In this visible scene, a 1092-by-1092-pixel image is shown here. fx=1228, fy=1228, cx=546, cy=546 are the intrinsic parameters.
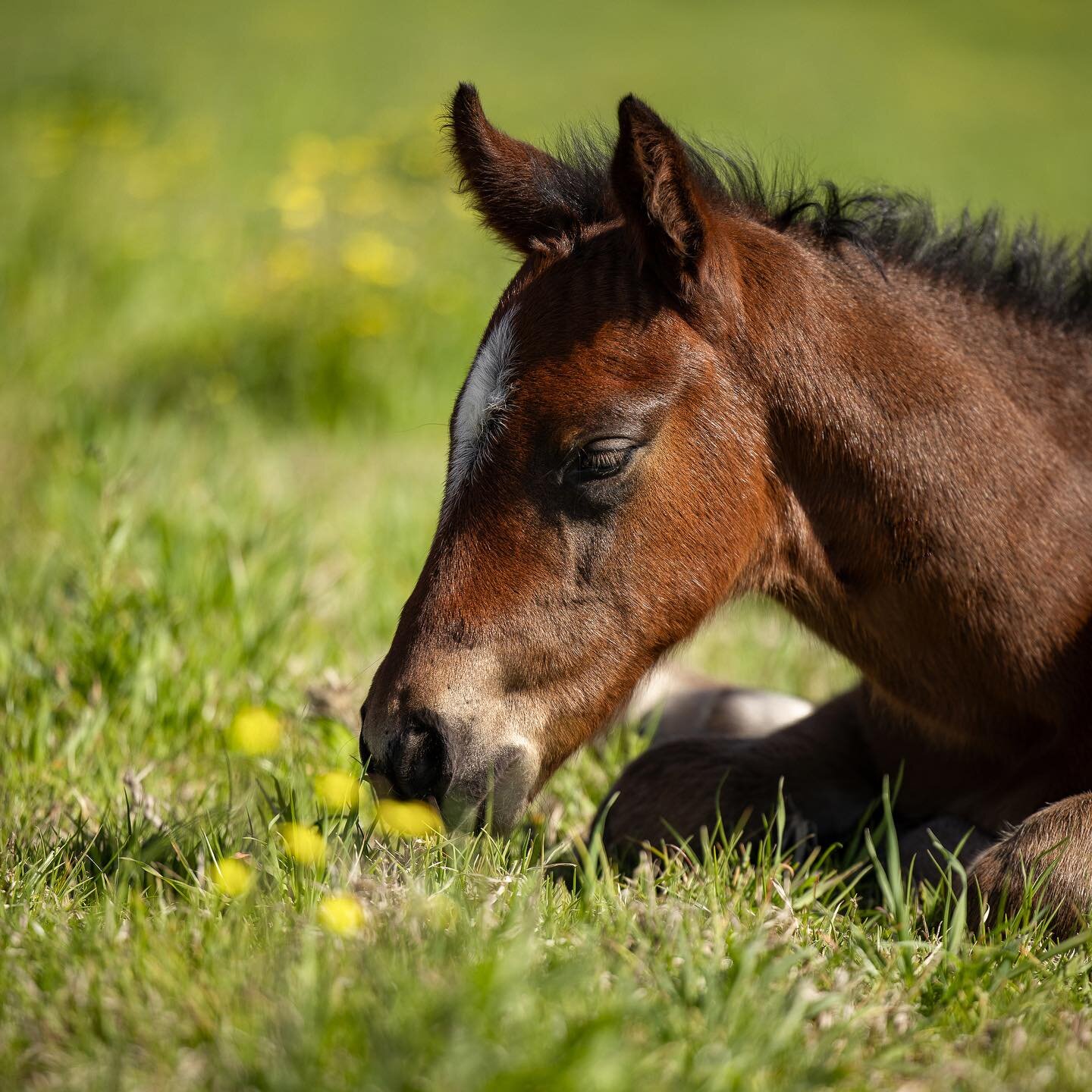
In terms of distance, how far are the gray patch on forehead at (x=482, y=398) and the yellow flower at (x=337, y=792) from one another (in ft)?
2.09

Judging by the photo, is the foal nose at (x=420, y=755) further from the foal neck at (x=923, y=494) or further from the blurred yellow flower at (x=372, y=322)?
the blurred yellow flower at (x=372, y=322)

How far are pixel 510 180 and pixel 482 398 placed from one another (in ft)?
2.04

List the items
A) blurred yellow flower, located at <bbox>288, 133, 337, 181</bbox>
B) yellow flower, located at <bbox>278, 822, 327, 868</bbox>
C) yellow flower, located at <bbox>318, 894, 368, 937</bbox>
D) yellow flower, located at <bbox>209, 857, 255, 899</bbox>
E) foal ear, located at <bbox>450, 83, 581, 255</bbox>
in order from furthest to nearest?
blurred yellow flower, located at <bbox>288, 133, 337, 181</bbox>, foal ear, located at <bbox>450, 83, 581, 255</bbox>, yellow flower, located at <bbox>278, 822, 327, 868</bbox>, yellow flower, located at <bbox>209, 857, 255, 899</bbox>, yellow flower, located at <bbox>318, 894, 368, 937</bbox>

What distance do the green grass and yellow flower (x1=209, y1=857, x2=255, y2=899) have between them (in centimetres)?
4

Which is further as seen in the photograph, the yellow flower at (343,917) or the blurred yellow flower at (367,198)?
the blurred yellow flower at (367,198)

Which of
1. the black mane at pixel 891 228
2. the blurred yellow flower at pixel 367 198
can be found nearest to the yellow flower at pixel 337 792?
the black mane at pixel 891 228

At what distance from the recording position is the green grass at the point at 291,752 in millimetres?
1884

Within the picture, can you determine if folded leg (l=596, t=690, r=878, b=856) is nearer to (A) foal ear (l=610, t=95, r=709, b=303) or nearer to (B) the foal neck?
(B) the foal neck

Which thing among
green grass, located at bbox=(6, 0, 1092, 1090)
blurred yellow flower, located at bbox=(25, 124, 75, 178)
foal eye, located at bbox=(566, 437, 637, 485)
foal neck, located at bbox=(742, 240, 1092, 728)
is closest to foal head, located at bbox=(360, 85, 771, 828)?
foal eye, located at bbox=(566, 437, 637, 485)

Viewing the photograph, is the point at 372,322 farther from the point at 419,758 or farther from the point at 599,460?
the point at 419,758

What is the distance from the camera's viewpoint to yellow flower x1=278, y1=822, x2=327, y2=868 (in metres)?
2.35

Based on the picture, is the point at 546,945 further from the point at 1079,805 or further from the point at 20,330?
the point at 20,330

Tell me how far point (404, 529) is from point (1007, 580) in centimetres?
323

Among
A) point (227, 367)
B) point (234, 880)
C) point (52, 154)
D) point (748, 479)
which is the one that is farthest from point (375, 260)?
point (234, 880)
